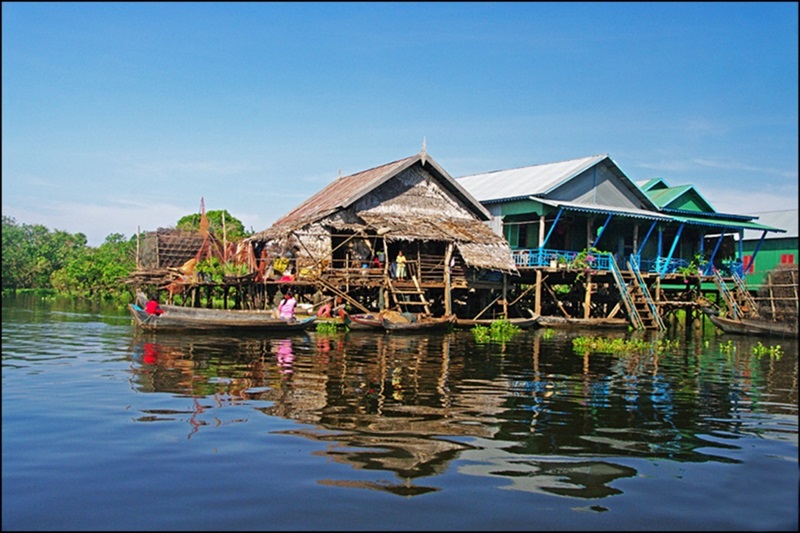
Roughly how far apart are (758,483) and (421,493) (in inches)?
104

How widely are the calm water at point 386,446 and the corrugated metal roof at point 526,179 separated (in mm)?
12911

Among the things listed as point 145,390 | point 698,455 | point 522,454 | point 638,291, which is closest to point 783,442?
point 698,455

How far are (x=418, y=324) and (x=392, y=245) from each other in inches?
188

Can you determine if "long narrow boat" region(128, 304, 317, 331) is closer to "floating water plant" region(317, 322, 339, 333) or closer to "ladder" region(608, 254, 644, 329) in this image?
"floating water plant" region(317, 322, 339, 333)

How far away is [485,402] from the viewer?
9070 mm

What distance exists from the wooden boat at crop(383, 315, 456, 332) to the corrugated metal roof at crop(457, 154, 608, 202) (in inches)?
262

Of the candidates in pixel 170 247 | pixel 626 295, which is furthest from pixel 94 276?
pixel 626 295

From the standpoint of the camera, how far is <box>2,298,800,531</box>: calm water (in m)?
4.86

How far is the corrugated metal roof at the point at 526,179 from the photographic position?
81.3 feet

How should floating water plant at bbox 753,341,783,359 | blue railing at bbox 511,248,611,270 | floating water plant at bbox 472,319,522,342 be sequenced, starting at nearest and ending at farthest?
floating water plant at bbox 753,341,783,359
floating water plant at bbox 472,319,522,342
blue railing at bbox 511,248,611,270

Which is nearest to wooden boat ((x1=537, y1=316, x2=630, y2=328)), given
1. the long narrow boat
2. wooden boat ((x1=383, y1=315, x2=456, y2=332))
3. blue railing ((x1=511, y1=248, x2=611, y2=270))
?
blue railing ((x1=511, y1=248, x2=611, y2=270))

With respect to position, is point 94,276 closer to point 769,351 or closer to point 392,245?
point 392,245

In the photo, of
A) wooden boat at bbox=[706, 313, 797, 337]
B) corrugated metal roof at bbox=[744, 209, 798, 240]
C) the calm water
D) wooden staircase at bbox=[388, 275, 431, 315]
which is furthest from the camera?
corrugated metal roof at bbox=[744, 209, 798, 240]

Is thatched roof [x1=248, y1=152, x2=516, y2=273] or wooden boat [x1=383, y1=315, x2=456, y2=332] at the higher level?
thatched roof [x1=248, y1=152, x2=516, y2=273]
